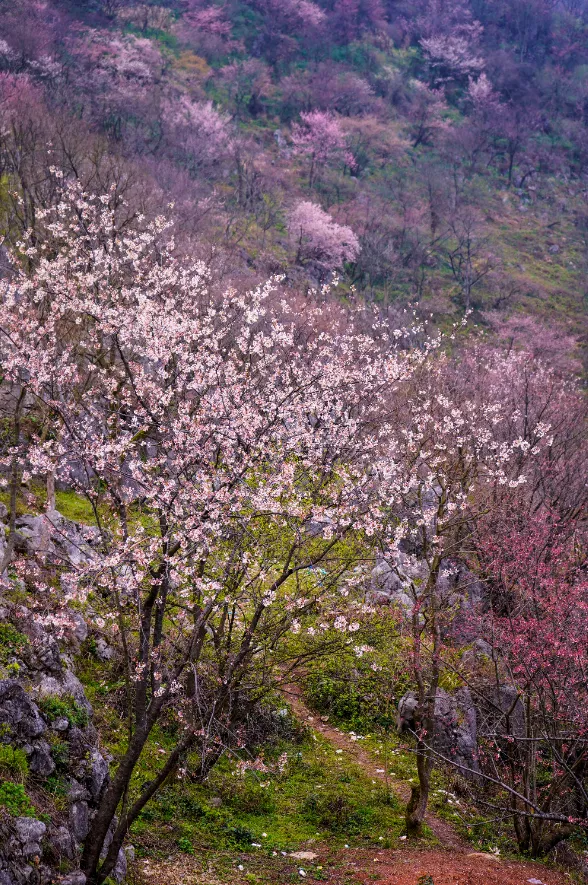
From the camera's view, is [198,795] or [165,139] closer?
[198,795]

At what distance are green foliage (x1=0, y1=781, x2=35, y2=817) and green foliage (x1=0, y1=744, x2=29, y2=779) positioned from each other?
0.91 feet

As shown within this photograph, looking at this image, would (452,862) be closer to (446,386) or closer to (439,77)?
(446,386)

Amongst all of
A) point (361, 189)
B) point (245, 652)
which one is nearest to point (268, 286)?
point (245, 652)

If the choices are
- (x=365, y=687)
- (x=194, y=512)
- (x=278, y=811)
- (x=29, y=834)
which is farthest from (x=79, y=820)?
(x=365, y=687)

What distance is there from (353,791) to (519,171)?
256 feet

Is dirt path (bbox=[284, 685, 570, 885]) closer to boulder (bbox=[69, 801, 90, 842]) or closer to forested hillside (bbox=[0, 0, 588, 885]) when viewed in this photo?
forested hillside (bbox=[0, 0, 588, 885])

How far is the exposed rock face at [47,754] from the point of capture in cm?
626

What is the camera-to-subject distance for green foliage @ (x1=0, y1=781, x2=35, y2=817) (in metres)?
6.32

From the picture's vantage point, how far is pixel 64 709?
27.4ft

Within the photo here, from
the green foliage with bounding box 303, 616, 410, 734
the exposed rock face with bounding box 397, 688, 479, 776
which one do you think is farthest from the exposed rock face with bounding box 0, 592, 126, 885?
the exposed rock face with bounding box 397, 688, 479, 776

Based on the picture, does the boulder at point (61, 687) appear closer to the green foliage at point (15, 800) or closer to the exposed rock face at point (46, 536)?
the green foliage at point (15, 800)

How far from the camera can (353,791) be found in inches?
505

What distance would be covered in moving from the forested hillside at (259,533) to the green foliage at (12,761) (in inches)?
1.9

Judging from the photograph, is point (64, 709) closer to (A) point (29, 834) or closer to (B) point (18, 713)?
(B) point (18, 713)
